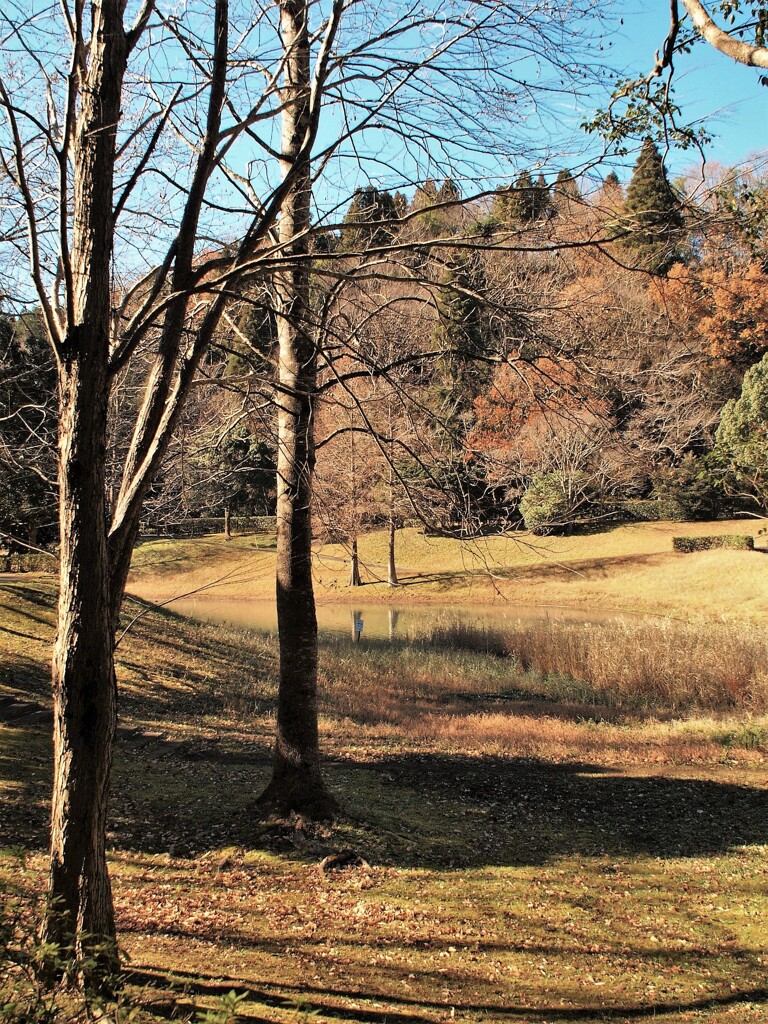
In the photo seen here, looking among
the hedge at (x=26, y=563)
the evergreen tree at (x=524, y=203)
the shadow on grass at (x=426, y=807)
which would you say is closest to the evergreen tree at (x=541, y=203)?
the evergreen tree at (x=524, y=203)

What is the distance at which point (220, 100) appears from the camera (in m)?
4.06

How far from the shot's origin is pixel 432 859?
6.36 meters

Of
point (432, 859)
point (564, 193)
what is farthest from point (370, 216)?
point (432, 859)

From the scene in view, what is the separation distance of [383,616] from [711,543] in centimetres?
1550

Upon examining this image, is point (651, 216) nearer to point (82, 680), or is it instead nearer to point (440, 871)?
point (82, 680)

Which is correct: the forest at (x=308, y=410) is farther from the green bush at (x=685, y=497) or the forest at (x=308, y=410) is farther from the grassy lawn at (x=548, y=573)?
the green bush at (x=685, y=497)

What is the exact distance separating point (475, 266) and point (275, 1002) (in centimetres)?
473

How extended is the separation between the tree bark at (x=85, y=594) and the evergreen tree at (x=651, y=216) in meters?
2.77

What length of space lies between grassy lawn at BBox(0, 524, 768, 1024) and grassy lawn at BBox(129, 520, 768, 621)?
47.9 ft

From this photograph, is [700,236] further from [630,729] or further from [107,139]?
[630,729]

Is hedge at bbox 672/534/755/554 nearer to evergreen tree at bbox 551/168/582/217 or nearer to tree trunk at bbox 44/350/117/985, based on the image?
evergreen tree at bbox 551/168/582/217

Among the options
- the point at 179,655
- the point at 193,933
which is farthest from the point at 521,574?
the point at 193,933

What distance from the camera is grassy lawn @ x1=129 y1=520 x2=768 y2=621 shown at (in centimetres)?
3022

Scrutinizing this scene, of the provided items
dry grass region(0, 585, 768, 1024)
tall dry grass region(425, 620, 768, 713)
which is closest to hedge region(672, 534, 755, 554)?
tall dry grass region(425, 620, 768, 713)
